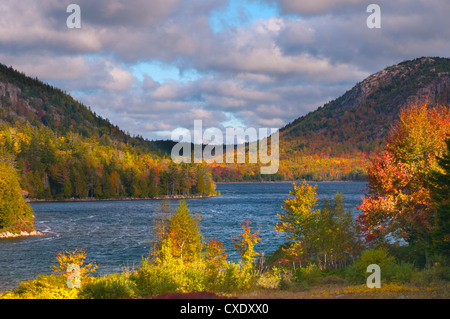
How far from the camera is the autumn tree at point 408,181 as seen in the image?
29.9 metres

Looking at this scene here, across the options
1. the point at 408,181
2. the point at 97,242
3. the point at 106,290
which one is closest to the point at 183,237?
the point at 106,290

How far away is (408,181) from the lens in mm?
30453

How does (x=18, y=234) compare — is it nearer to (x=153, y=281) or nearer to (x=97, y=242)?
(x=97, y=242)

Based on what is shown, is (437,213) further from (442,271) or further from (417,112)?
(417,112)

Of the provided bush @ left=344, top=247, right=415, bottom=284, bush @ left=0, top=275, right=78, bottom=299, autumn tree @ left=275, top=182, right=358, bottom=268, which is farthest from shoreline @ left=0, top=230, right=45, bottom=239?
bush @ left=344, top=247, right=415, bottom=284

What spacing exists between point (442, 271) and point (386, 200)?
7.87m

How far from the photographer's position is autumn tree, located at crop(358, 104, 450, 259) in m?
29.9

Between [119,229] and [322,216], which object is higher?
[322,216]

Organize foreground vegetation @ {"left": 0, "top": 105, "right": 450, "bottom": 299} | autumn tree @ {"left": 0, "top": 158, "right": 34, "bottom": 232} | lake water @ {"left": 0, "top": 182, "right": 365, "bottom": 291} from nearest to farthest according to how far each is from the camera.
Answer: foreground vegetation @ {"left": 0, "top": 105, "right": 450, "bottom": 299}
lake water @ {"left": 0, "top": 182, "right": 365, "bottom": 291}
autumn tree @ {"left": 0, "top": 158, "right": 34, "bottom": 232}

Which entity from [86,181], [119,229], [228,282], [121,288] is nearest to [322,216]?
[228,282]

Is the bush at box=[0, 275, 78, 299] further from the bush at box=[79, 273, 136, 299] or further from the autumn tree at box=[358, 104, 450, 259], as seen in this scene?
the autumn tree at box=[358, 104, 450, 259]

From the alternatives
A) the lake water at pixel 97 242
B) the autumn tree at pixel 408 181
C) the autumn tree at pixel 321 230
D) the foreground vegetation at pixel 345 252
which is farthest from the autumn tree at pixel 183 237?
the autumn tree at pixel 408 181

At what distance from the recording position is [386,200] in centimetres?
3044
